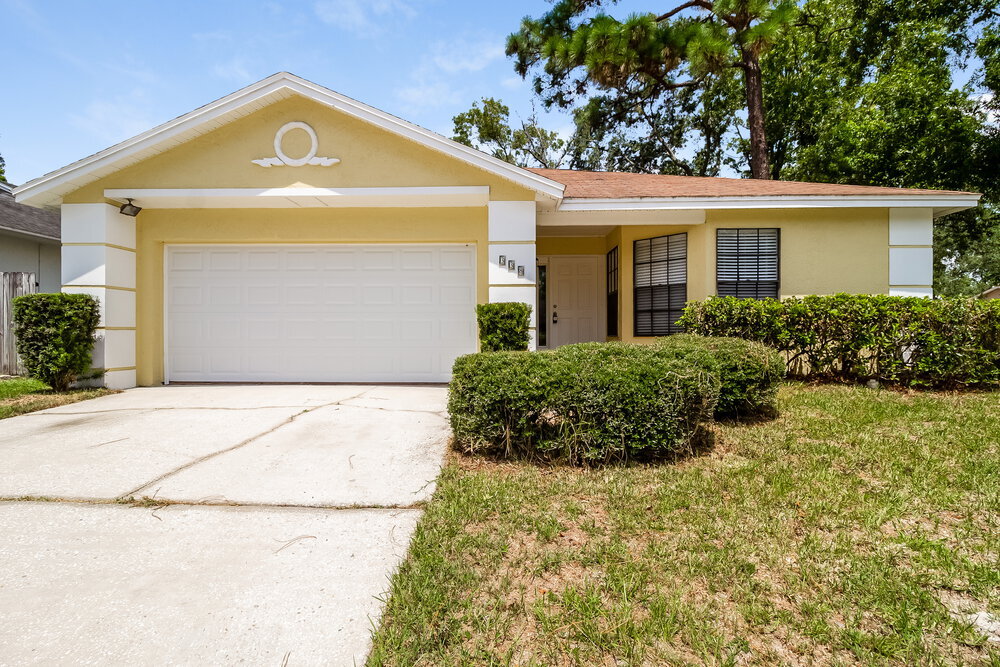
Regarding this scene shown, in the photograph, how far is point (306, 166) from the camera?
7.12m

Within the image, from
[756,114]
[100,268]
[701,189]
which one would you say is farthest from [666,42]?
[100,268]

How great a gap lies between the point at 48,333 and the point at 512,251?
6.58 m

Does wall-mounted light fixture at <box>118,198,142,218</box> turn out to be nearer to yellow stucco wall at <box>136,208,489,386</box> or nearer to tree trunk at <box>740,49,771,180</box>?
yellow stucco wall at <box>136,208,489,386</box>

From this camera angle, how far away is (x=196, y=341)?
8.09 m

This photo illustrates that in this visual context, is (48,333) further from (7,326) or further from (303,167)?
(303,167)

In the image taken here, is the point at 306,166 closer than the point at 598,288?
Yes

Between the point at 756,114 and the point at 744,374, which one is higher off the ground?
the point at 756,114

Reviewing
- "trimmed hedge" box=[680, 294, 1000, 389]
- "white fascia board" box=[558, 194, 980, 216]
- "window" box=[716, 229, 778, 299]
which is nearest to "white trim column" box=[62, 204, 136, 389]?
"white fascia board" box=[558, 194, 980, 216]

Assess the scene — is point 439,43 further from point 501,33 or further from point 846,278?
point 846,278

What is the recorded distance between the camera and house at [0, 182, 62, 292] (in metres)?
10.9

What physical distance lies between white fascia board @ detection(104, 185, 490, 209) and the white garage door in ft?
2.91

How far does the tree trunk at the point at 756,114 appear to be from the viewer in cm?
1395

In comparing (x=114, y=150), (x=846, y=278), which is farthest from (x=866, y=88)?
(x=114, y=150)

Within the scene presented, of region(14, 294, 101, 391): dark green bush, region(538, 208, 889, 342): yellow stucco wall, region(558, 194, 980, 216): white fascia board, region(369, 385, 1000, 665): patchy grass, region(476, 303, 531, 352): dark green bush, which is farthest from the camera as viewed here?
region(538, 208, 889, 342): yellow stucco wall
